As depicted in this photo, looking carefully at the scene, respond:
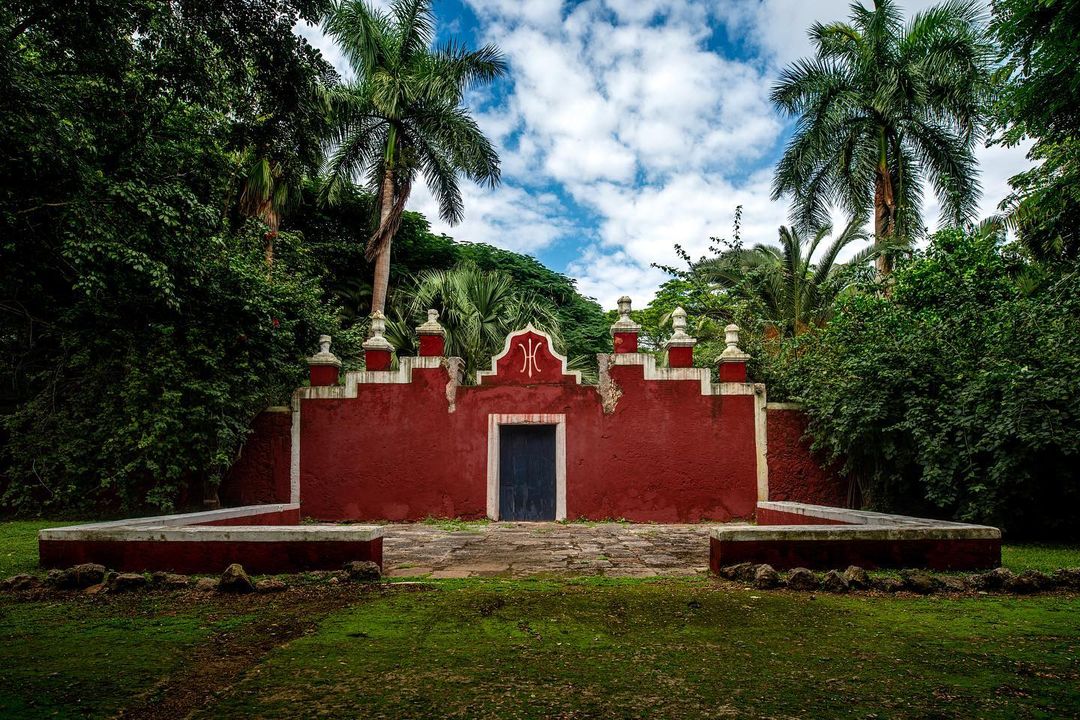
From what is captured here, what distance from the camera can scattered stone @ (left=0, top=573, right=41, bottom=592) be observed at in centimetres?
522

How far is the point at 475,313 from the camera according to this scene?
17844 mm

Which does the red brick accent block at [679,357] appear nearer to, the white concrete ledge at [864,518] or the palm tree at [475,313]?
the white concrete ledge at [864,518]

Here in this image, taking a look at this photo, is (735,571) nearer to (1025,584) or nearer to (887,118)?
(1025,584)

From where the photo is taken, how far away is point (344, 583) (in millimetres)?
5469

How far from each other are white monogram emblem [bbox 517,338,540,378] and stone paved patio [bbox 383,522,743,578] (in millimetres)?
2696

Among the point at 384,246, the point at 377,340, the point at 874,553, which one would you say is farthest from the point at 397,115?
the point at 874,553

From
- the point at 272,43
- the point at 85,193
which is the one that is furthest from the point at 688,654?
the point at 85,193

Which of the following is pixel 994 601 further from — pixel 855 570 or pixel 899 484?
pixel 899 484

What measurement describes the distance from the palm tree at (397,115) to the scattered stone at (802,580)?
557 inches

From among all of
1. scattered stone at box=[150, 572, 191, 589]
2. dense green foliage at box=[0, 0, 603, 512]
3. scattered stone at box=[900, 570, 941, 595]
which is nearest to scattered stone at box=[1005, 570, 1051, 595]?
scattered stone at box=[900, 570, 941, 595]

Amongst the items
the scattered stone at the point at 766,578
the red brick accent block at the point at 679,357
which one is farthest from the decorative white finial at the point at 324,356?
the scattered stone at the point at 766,578

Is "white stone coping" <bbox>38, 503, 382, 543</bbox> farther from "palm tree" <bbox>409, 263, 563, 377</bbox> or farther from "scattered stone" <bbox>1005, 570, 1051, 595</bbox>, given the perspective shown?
"palm tree" <bbox>409, 263, 563, 377</bbox>

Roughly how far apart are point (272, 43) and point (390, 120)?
1382 centimetres

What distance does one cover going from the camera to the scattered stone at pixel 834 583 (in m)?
5.14
